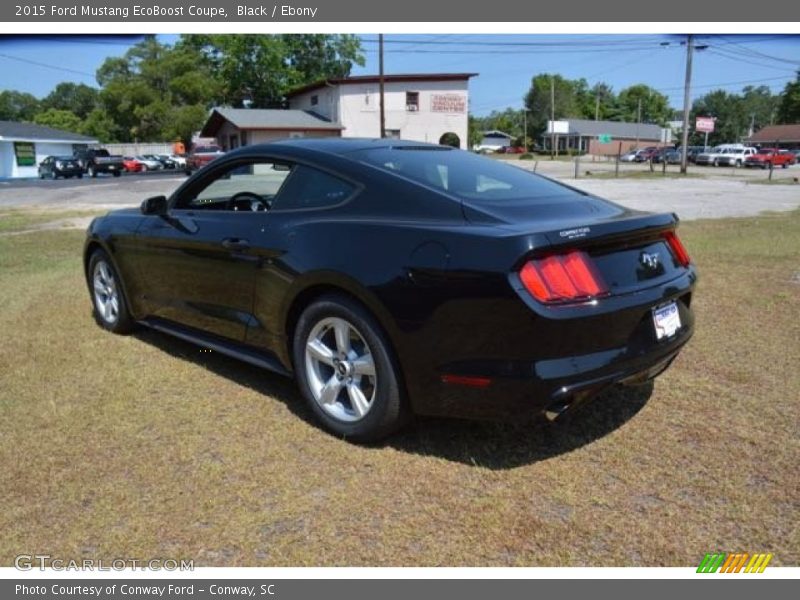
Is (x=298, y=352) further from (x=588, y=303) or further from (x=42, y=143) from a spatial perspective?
(x=42, y=143)

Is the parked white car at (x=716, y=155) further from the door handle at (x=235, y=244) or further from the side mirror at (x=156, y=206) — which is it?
the door handle at (x=235, y=244)

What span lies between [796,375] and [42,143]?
56748 millimetres

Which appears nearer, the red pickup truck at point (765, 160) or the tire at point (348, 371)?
the tire at point (348, 371)

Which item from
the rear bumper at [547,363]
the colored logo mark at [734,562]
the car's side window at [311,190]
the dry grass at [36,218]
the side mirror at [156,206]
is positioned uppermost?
the car's side window at [311,190]

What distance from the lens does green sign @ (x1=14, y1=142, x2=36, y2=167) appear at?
4881 centimetres

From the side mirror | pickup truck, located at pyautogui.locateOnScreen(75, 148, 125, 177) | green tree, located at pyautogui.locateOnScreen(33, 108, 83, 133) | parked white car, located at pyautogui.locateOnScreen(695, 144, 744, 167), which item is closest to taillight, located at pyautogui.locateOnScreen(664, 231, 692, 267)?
the side mirror

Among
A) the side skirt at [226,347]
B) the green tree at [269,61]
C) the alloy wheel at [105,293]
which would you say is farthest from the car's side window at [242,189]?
the green tree at [269,61]

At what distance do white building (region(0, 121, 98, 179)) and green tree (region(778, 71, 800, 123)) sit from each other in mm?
84161

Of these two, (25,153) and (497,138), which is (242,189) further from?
(497,138)

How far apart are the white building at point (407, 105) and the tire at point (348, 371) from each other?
44655 mm

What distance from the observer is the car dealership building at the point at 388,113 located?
155 feet

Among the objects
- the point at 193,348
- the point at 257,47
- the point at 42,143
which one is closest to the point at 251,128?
the point at 42,143

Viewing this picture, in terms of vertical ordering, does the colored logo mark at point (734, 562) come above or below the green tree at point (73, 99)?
below

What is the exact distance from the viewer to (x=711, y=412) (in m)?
3.66
